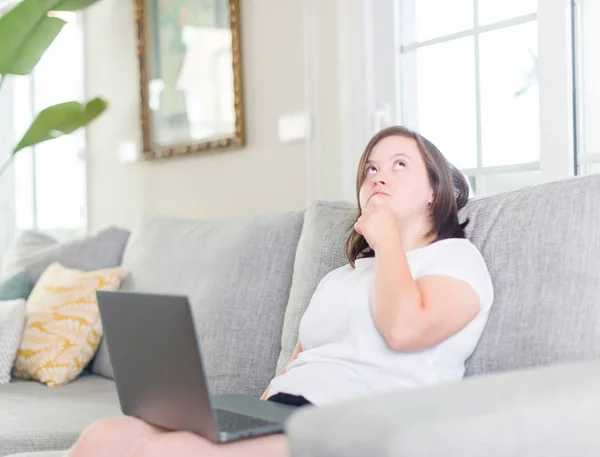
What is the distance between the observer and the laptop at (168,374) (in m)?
1.29

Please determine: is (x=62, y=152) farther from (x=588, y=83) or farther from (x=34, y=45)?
(x=588, y=83)

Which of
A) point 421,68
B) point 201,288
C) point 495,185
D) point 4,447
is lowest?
point 4,447

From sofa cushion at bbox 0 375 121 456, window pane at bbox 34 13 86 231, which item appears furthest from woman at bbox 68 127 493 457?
window pane at bbox 34 13 86 231

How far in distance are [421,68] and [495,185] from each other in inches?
20.7

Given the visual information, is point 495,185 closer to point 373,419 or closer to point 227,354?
point 227,354

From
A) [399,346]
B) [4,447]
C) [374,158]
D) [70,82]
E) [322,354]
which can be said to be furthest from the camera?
[70,82]

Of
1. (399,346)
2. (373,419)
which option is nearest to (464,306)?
(399,346)

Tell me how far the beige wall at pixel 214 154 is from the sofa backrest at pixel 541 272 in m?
1.38

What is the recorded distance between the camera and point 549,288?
1516mm

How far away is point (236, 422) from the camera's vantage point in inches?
55.4

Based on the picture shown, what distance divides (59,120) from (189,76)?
1.89ft

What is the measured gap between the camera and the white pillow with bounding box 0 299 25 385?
2.68 meters

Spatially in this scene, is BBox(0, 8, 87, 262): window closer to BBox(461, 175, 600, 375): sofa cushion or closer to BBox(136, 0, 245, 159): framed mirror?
BBox(136, 0, 245, 159): framed mirror

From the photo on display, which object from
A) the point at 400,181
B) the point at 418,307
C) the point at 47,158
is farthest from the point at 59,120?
the point at 418,307
